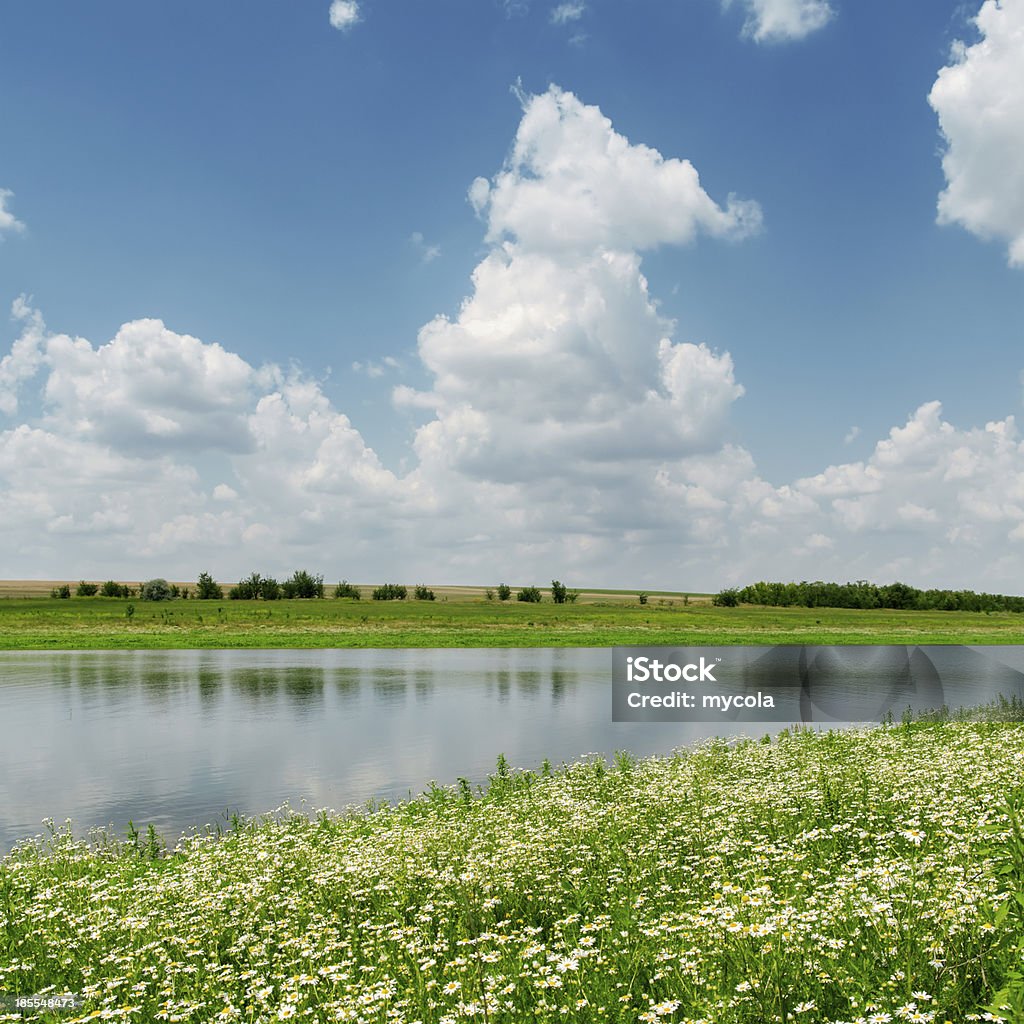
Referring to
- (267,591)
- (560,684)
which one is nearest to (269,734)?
(560,684)

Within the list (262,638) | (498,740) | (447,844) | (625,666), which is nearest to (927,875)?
(447,844)

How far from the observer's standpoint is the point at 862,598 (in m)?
164

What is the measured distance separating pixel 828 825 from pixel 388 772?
13162mm

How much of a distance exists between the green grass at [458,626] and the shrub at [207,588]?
30.6m

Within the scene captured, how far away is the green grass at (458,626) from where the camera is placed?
82.8 meters

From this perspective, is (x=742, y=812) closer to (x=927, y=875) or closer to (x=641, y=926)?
(x=927, y=875)

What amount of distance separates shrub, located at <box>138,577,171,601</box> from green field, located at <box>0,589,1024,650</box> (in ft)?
79.3

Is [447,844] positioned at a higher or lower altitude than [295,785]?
higher

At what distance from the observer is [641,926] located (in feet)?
23.5

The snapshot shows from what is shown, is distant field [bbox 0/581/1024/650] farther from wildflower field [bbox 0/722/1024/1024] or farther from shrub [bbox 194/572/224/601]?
wildflower field [bbox 0/722/1024/1024]
